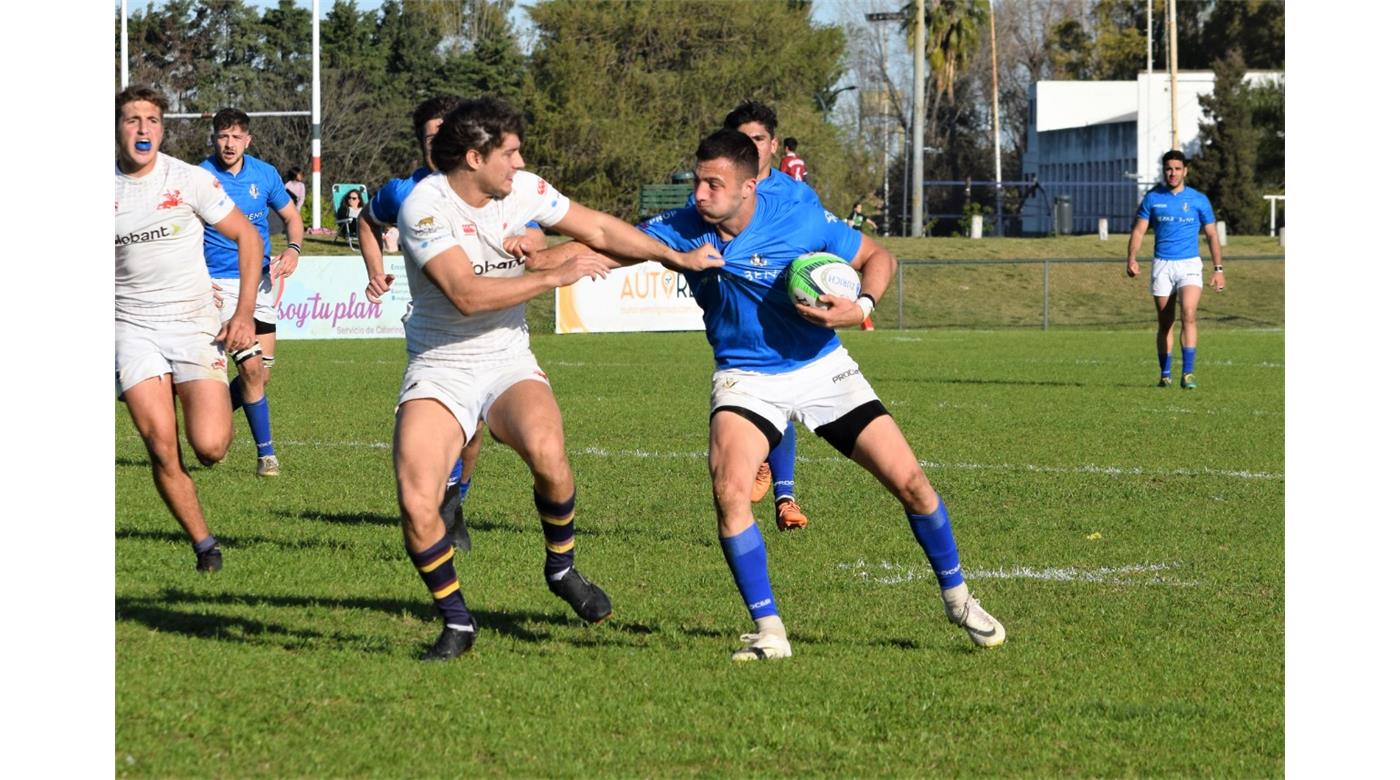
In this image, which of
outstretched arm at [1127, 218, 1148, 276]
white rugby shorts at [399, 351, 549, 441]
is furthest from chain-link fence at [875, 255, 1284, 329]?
white rugby shorts at [399, 351, 549, 441]

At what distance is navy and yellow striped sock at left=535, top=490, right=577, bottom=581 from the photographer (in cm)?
709

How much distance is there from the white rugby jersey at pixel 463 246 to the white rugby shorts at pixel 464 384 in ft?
0.17

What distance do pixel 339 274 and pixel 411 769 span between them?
24751 mm

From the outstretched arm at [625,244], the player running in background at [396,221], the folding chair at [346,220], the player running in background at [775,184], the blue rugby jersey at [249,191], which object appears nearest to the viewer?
the outstretched arm at [625,244]

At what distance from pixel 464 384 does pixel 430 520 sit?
21.9 inches

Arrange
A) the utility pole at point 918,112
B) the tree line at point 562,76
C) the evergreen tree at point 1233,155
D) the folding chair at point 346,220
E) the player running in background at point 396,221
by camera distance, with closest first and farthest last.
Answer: the player running in background at point 396,221 → the folding chair at point 346,220 → the utility pole at point 918,112 → the tree line at point 562,76 → the evergreen tree at point 1233,155

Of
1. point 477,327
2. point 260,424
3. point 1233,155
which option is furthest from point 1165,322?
point 1233,155

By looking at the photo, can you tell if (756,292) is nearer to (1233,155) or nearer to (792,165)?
(792,165)

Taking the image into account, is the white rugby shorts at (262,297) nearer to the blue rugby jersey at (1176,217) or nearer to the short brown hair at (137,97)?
the short brown hair at (137,97)

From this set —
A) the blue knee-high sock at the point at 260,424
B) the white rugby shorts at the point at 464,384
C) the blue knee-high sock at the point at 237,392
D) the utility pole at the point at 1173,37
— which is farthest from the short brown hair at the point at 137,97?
the utility pole at the point at 1173,37

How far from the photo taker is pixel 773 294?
695 cm

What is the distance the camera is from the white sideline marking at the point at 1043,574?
8094mm

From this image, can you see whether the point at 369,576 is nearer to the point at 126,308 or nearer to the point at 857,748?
the point at 126,308

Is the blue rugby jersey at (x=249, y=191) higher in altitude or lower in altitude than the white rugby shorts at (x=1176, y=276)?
higher
